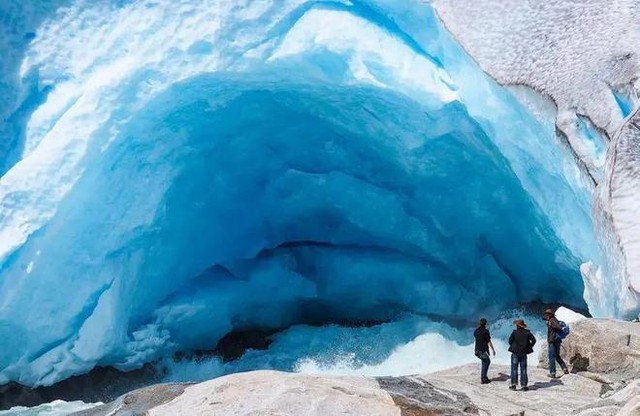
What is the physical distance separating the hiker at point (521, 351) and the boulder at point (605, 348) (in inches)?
37.8

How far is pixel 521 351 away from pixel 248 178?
5698mm

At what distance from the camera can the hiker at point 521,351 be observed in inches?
278

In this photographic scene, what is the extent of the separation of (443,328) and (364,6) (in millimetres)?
4833

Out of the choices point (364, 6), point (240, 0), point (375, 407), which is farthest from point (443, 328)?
point (375, 407)

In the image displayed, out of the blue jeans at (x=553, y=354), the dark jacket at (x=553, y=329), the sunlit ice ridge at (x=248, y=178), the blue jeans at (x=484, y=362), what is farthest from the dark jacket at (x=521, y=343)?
the sunlit ice ridge at (x=248, y=178)

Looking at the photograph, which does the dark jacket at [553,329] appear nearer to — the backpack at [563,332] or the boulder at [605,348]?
the backpack at [563,332]

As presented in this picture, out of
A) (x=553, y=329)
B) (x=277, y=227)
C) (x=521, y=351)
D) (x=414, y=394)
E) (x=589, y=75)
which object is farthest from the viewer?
(x=277, y=227)

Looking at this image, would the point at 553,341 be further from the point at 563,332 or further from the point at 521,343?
the point at 521,343

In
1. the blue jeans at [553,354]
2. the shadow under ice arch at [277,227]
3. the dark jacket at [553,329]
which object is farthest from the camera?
the shadow under ice arch at [277,227]

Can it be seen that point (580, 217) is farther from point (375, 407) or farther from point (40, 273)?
point (40, 273)

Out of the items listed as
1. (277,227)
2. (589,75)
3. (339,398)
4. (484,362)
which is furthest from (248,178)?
(339,398)

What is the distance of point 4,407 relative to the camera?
968cm

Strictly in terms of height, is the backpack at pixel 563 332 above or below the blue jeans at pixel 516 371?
above

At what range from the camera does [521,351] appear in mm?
7027
